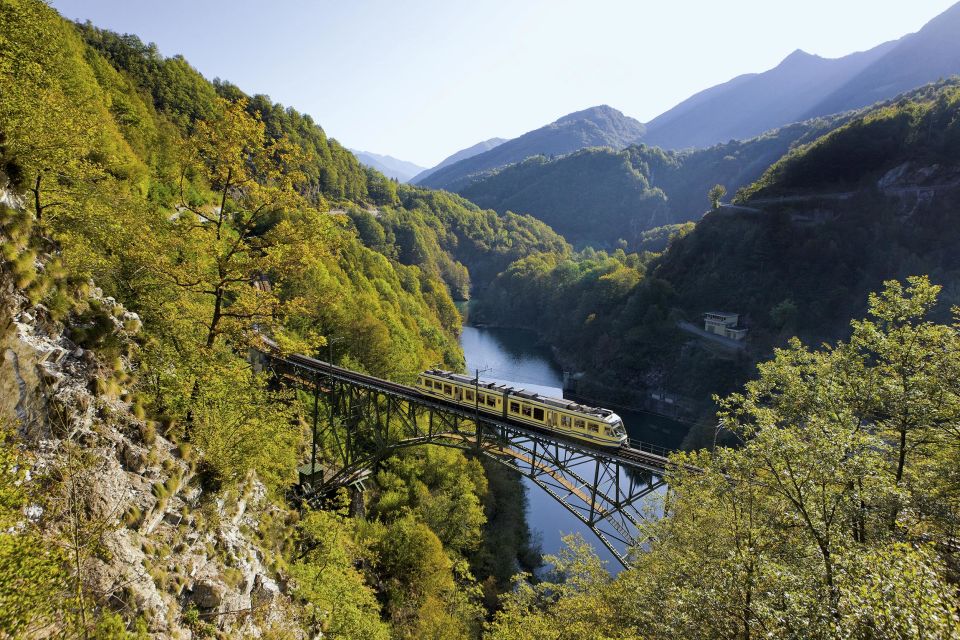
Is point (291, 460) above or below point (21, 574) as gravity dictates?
below

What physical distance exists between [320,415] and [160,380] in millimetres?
A: 20178

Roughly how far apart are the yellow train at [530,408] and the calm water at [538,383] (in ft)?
6.25

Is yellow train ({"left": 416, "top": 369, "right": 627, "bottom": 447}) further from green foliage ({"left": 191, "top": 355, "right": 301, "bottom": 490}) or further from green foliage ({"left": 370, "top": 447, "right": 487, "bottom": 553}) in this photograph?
green foliage ({"left": 191, "top": 355, "right": 301, "bottom": 490})

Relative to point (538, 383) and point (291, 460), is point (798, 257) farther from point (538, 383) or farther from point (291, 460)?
point (291, 460)

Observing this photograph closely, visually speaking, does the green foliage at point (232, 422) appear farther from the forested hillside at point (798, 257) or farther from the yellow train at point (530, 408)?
the forested hillside at point (798, 257)

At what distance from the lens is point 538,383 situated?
72688 mm

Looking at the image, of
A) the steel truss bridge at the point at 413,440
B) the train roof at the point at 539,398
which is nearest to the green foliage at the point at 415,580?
the steel truss bridge at the point at 413,440

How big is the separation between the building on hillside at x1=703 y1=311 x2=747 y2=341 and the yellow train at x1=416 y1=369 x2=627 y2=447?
171ft

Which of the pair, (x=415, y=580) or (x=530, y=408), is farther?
(x=415, y=580)

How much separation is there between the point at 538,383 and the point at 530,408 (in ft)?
170

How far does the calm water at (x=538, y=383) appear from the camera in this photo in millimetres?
39812

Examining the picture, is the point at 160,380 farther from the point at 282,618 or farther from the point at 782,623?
the point at 782,623

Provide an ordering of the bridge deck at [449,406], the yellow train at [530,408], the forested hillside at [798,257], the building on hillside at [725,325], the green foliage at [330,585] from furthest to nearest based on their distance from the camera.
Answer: the building on hillside at [725,325]
the forested hillside at [798,257]
the yellow train at [530,408]
the bridge deck at [449,406]
the green foliage at [330,585]

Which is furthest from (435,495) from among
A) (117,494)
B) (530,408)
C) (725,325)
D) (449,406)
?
(725,325)
